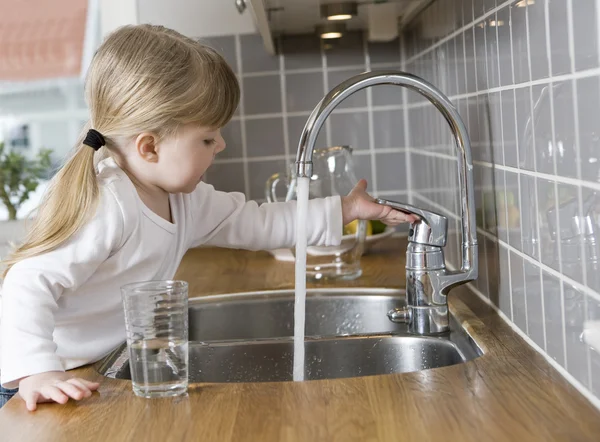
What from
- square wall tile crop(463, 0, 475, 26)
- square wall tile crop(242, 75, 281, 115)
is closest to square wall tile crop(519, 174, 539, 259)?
square wall tile crop(463, 0, 475, 26)

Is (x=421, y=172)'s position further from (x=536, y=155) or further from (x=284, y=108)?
(x=536, y=155)

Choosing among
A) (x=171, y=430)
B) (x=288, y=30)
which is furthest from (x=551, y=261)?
(x=288, y=30)

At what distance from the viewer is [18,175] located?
2.65 m

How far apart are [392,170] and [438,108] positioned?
3.29ft

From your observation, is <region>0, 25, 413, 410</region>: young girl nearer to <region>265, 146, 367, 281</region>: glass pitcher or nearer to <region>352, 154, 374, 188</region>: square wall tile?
<region>265, 146, 367, 281</region>: glass pitcher

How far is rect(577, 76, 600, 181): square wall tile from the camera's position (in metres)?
0.73

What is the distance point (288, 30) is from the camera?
6.70ft

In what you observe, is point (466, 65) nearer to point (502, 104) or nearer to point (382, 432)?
point (502, 104)

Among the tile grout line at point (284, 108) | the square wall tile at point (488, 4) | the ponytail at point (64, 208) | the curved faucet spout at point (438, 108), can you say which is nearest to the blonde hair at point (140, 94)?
the ponytail at point (64, 208)

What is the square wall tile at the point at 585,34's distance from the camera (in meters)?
0.73

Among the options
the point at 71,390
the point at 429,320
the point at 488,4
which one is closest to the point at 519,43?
the point at 488,4

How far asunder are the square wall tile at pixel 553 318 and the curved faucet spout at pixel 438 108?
25 cm

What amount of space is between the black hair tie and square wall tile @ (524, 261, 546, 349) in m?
0.61

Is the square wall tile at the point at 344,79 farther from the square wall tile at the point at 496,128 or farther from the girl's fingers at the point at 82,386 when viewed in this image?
the girl's fingers at the point at 82,386
